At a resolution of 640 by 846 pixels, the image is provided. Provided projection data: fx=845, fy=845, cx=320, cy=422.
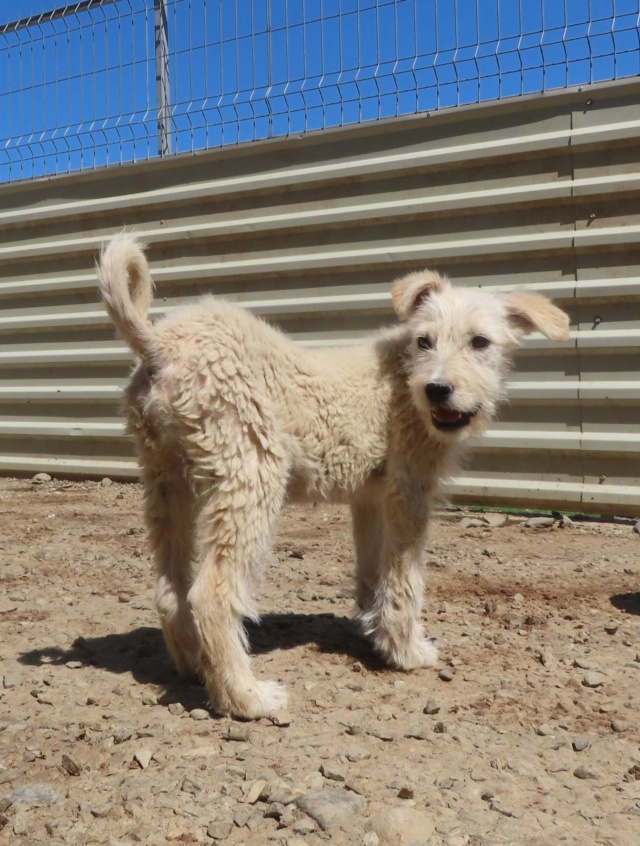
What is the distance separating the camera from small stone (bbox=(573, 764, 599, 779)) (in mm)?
2799

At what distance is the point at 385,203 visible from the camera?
7012mm

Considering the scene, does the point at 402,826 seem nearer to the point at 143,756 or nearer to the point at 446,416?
the point at 143,756

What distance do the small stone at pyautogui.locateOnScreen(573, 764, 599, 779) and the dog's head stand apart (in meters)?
1.52

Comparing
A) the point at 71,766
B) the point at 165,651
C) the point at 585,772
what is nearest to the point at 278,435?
the point at 165,651

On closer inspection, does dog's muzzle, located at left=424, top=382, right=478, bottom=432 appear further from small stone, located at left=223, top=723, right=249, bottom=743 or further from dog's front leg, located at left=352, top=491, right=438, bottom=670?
small stone, located at left=223, top=723, right=249, bottom=743

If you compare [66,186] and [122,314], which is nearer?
[122,314]

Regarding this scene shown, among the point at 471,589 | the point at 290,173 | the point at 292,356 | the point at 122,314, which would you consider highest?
the point at 290,173

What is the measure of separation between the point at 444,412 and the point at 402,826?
183 centimetres

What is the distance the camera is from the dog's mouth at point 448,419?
3.78 m

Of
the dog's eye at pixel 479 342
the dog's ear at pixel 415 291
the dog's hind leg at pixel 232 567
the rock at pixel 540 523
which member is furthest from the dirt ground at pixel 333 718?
the dog's ear at pixel 415 291

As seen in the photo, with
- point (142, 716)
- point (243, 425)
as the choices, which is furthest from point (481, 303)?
point (142, 716)

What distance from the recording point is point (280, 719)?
3.19m

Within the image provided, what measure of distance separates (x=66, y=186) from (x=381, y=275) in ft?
12.3

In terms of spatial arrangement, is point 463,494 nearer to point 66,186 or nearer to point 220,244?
point 220,244
